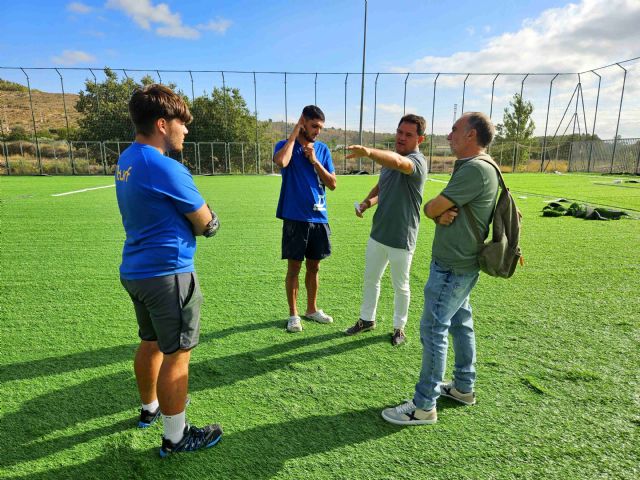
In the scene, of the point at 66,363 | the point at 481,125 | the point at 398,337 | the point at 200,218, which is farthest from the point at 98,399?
the point at 481,125

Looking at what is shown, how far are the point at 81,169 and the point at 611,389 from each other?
116ft

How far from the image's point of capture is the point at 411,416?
2.46 metres

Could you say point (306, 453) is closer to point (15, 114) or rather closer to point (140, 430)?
point (140, 430)

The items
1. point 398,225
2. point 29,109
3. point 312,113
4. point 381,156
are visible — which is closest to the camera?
point 381,156

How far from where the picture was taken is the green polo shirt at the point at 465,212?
2.21m

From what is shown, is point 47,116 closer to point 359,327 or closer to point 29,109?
point 29,109

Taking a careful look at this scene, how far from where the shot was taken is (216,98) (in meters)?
35.7

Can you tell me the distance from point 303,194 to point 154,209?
1.91 meters

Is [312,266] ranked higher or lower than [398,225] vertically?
lower

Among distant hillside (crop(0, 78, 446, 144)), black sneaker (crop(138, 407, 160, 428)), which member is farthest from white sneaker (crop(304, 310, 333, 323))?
distant hillside (crop(0, 78, 446, 144))

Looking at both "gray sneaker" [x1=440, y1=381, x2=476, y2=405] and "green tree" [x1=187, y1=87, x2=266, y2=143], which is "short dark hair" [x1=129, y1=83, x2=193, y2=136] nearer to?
"gray sneaker" [x1=440, y1=381, x2=476, y2=405]

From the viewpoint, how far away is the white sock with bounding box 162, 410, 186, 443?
84.7 inches

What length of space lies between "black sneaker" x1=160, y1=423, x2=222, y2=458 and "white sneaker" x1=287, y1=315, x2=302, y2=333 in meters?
1.50

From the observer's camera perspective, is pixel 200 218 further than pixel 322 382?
No
